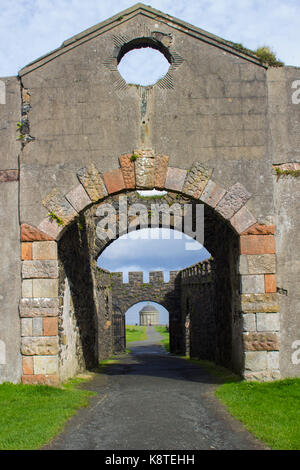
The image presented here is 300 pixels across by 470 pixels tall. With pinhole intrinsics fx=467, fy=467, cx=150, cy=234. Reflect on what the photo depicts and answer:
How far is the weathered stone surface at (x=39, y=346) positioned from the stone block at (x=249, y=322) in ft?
9.78

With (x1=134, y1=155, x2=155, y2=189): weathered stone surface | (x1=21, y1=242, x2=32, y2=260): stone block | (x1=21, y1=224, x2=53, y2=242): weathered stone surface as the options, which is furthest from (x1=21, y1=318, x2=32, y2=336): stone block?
(x1=134, y1=155, x2=155, y2=189): weathered stone surface

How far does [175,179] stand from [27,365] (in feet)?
12.4

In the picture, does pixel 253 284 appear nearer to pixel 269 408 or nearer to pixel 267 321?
pixel 267 321

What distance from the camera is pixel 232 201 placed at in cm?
757

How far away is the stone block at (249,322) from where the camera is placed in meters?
7.30

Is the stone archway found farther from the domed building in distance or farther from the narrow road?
the domed building in distance

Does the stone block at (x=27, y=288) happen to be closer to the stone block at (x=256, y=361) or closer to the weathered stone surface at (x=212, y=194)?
the weathered stone surface at (x=212, y=194)

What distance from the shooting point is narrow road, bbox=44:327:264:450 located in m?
4.42

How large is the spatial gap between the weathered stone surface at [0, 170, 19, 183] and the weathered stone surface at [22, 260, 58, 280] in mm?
1430

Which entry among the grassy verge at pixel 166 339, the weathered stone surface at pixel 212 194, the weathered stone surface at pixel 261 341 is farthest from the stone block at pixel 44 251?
the grassy verge at pixel 166 339

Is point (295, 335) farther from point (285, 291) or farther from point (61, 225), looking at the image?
point (61, 225)

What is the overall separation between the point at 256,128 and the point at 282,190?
112 centimetres

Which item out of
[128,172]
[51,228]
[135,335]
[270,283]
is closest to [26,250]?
[51,228]

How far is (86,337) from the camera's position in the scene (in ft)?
36.0
